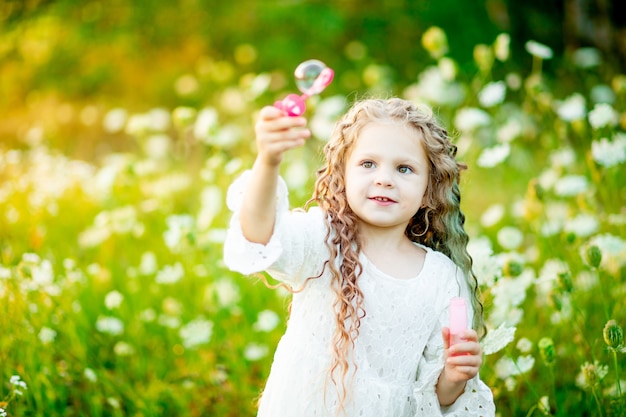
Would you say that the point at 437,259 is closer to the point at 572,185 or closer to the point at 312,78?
the point at 312,78

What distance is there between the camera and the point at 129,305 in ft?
8.69

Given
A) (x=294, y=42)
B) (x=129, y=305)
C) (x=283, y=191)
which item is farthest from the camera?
(x=294, y=42)

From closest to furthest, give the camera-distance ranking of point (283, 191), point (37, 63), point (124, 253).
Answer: point (283, 191) → point (124, 253) → point (37, 63)

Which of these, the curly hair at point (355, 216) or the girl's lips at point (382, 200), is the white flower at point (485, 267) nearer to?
the curly hair at point (355, 216)

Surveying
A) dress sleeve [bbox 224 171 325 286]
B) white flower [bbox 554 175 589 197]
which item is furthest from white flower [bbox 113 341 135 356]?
white flower [bbox 554 175 589 197]

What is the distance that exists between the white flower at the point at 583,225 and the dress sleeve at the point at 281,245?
126 centimetres

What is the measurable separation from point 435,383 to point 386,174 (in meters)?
0.47

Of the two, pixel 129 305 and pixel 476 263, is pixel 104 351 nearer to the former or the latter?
pixel 129 305

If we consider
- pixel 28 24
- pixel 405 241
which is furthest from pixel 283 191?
pixel 28 24

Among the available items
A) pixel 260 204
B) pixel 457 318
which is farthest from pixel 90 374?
pixel 457 318

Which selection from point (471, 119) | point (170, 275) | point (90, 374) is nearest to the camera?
point (90, 374)

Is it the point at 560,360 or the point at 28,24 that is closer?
the point at 560,360

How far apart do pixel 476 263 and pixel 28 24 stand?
5.00m

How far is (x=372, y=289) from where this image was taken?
1.46 metres
